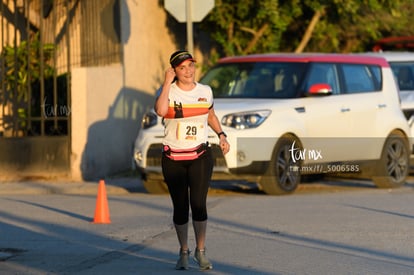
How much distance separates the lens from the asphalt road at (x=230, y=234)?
9016 mm

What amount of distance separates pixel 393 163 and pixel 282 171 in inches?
85.3

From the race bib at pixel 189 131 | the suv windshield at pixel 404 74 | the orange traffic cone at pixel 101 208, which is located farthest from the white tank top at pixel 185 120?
the suv windshield at pixel 404 74

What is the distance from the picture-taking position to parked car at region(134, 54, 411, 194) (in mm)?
14078

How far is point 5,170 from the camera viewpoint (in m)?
17.1

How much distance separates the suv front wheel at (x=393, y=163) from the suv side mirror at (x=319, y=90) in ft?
4.84

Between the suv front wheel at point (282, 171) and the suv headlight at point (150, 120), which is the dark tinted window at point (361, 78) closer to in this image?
the suv front wheel at point (282, 171)

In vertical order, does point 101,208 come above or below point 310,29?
below

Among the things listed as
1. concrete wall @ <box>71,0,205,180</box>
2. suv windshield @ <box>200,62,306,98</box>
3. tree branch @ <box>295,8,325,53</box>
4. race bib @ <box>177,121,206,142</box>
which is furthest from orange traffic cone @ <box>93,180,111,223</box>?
tree branch @ <box>295,8,325,53</box>

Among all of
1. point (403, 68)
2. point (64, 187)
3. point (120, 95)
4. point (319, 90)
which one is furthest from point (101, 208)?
point (403, 68)

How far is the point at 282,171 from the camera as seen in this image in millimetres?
14430

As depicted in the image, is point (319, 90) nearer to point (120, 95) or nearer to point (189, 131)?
point (120, 95)

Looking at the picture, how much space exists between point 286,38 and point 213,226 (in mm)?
12032

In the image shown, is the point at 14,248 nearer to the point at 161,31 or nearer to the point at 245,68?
the point at 245,68

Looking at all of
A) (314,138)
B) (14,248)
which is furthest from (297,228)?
(314,138)
